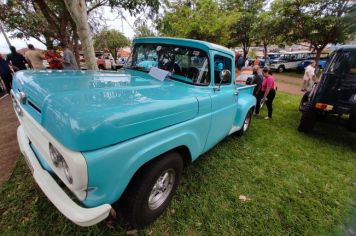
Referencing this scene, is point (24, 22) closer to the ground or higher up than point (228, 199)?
higher up

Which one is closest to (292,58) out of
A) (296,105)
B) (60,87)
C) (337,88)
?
(296,105)

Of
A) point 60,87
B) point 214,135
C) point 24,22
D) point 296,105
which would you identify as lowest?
point 296,105

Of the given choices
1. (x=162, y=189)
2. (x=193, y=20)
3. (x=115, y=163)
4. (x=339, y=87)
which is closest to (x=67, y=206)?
(x=115, y=163)

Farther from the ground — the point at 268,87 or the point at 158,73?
the point at 158,73

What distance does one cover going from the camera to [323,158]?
410 cm

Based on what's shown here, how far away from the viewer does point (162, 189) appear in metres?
2.42

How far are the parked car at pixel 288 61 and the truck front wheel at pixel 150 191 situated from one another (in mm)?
22561

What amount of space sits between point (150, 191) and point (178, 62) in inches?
72.9

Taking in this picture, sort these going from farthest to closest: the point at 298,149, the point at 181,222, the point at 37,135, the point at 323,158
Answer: the point at 298,149
the point at 323,158
the point at 181,222
the point at 37,135

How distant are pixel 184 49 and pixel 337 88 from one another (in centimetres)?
373

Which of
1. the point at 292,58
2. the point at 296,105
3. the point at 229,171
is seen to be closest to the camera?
the point at 229,171

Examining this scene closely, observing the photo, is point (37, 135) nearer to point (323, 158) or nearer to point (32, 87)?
point (32, 87)

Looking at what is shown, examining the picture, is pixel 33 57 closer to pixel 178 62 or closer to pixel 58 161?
pixel 178 62

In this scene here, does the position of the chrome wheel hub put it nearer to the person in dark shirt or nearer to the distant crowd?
the distant crowd
